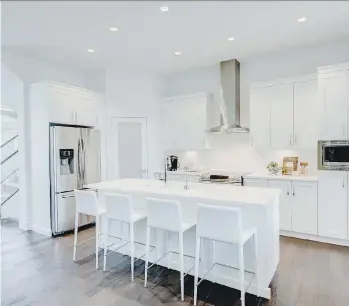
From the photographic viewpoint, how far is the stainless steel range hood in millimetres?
5363

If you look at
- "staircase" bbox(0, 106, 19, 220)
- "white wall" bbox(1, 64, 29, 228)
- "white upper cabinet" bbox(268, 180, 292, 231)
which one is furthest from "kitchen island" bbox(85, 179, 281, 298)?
"staircase" bbox(0, 106, 19, 220)

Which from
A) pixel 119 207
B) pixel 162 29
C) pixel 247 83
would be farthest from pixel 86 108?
pixel 247 83

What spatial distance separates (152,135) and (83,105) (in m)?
1.69

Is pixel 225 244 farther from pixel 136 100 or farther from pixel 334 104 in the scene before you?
pixel 136 100

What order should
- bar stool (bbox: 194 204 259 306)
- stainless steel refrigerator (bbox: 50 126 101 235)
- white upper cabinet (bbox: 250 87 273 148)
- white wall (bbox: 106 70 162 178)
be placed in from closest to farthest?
bar stool (bbox: 194 204 259 306) < stainless steel refrigerator (bbox: 50 126 101 235) < white upper cabinet (bbox: 250 87 273 148) < white wall (bbox: 106 70 162 178)

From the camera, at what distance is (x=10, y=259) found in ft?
12.3

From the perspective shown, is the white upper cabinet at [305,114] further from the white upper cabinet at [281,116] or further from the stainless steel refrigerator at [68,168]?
the stainless steel refrigerator at [68,168]

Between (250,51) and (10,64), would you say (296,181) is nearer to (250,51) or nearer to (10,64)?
(250,51)

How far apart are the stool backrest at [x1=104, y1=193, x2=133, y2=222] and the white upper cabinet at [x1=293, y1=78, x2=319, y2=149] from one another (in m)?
3.20

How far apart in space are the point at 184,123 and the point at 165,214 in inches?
135

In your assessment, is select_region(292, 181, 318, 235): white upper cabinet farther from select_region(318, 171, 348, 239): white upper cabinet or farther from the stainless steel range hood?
the stainless steel range hood

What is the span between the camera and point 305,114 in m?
4.61

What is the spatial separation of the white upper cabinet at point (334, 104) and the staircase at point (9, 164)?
6.14 m

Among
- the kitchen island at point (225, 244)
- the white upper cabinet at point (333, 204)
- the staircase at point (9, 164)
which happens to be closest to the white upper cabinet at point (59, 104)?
the staircase at point (9, 164)
